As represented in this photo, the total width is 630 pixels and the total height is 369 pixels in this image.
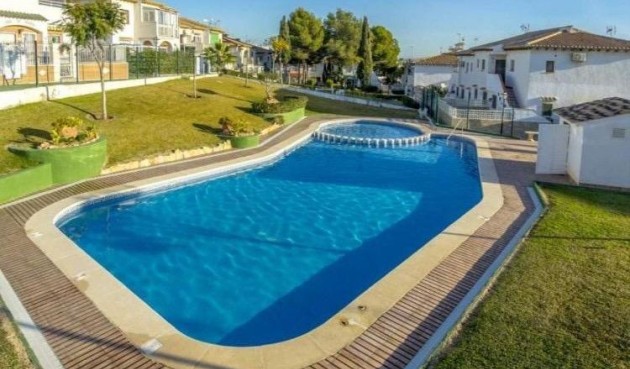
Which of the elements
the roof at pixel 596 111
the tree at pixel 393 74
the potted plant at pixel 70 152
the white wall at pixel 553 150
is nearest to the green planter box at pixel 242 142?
the potted plant at pixel 70 152

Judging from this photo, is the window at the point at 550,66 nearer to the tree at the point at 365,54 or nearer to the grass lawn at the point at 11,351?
the tree at the point at 365,54

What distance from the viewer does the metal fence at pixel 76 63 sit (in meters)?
26.9

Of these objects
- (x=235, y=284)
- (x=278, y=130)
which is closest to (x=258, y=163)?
(x=278, y=130)

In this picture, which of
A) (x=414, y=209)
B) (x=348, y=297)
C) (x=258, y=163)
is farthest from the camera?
(x=258, y=163)

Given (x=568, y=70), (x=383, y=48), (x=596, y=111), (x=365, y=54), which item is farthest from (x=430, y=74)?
(x=596, y=111)

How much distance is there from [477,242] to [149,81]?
29427mm

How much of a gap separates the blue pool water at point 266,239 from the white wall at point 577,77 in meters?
18.2

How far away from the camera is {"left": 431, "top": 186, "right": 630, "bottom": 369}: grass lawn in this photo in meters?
7.64

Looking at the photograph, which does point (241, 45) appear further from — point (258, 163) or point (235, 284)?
point (235, 284)

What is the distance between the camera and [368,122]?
128 ft

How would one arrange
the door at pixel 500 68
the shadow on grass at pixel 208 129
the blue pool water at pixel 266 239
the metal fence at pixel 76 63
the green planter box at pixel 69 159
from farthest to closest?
the door at pixel 500 68
the shadow on grass at pixel 208 129
the metal fence at pixel 76 63
the green planter box at pixel 69 159
the blue pool water at pixel 266 239

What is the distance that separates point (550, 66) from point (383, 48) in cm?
4008

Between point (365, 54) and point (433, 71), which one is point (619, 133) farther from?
point (365, 54)

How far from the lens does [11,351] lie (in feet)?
25.4
